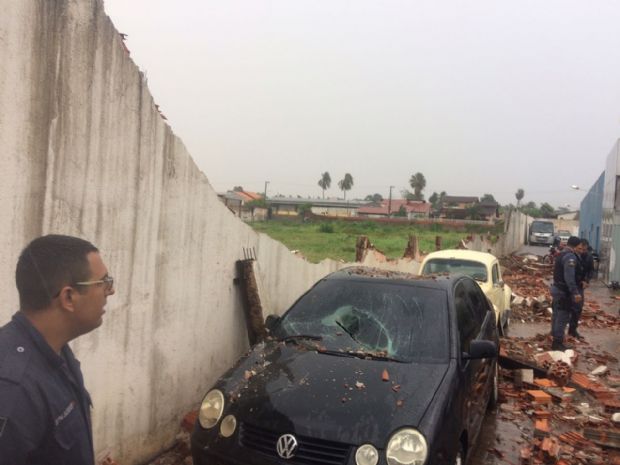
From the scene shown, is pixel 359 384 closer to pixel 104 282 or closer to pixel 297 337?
pixel 297 337

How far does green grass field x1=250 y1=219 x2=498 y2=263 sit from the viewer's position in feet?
81.2

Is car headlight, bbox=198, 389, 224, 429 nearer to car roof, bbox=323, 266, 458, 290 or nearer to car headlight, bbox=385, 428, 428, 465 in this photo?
car headlight, bbox=385, 428, 428, 465

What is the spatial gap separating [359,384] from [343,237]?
32490mm

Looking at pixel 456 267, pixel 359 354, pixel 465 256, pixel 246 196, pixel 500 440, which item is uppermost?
pixel 246 196

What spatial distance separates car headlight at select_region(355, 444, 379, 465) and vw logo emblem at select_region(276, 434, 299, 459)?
39cm

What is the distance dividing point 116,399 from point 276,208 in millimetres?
80129

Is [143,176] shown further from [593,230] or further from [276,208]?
[276,208]

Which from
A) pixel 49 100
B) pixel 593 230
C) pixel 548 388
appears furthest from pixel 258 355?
pixel 593 230

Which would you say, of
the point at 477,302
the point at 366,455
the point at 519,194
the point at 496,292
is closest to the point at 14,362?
the point at 366,455

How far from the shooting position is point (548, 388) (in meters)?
7.11

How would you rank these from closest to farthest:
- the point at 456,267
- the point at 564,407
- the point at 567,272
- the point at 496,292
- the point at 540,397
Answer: the point at 564,407 → the point at 540,397 → the point at 567,272 → the point at 496,292 → the point at 456,267

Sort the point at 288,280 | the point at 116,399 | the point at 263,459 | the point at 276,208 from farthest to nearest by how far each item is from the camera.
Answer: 1. the point at 276,208
2. the point at 288,280
3. the point at 116,399
4. the point at 263,459

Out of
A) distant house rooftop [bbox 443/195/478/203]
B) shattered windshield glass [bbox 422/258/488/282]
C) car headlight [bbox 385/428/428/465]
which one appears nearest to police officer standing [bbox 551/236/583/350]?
shattered windshield glass [bbox 422/258/488/282]

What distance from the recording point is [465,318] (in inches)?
193
